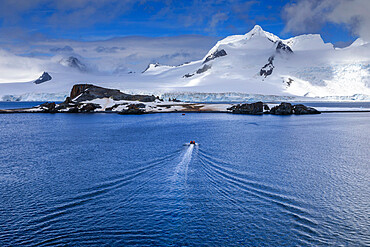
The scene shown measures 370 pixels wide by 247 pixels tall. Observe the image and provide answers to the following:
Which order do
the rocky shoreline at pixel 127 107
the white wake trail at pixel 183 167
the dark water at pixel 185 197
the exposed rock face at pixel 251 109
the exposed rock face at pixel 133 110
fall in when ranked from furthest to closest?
the exposed rock face at pixel 133 110, the rocky shoreline at pixel 127 107, the exposed rock face at pixel 251 109, the white wake trail at pixel 183 167, the dark water at pixel 185 197

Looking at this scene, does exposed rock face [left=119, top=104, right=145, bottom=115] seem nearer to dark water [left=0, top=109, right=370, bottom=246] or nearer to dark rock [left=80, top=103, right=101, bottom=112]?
dark rock [left=80, top=103, right=101, bottom=112]

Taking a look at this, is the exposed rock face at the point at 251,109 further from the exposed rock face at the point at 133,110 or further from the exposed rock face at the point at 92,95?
the exposed rock face at the point at 92,95

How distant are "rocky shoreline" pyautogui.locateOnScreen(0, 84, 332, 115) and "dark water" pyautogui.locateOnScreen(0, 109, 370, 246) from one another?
55.2 m

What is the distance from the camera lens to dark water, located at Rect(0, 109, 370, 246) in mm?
11016

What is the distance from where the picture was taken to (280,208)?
13.4 m

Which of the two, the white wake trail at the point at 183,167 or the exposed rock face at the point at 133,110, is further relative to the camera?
the exposed rock face at the point at 133,110

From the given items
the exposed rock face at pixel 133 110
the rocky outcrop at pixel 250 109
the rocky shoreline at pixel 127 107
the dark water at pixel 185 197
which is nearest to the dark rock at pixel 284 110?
the rocky shoreline at pixel 127 107

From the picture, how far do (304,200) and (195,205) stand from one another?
5.42 meters

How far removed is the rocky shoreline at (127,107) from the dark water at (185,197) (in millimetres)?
55236

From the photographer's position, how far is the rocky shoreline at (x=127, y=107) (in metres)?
81.7

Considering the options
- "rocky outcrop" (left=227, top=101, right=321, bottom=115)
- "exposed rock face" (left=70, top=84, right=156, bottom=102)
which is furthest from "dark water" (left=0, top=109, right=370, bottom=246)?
"exposed rock face" (left=70, top=84, right=156, bottom=102)

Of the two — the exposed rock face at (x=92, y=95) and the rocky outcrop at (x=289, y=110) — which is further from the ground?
the exposed rock face at (x=92, y=95)

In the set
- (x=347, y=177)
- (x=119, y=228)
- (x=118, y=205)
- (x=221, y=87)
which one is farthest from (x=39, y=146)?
(x=221, y=87)

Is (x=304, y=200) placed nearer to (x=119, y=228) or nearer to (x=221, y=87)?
(x=119, y=228)
